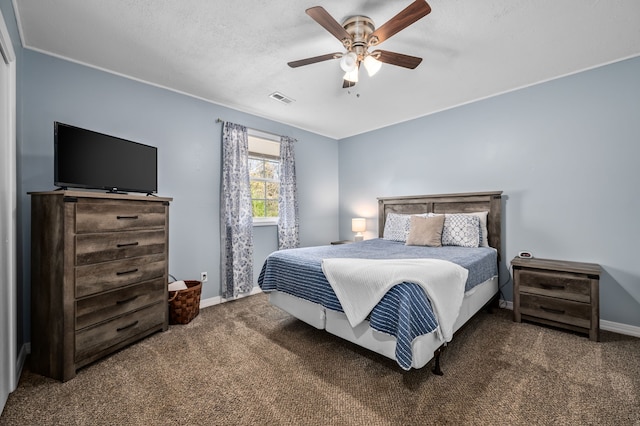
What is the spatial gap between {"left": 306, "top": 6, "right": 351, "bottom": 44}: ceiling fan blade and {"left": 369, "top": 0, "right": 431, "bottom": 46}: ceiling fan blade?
219 mm

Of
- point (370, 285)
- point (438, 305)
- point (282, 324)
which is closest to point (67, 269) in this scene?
point (282, 324)

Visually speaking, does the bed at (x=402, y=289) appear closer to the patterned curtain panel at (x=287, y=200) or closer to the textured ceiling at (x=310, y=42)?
the patterned curtain panel at (x=287, y=200)

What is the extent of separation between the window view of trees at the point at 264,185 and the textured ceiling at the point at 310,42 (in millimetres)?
992

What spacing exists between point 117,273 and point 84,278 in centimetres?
23

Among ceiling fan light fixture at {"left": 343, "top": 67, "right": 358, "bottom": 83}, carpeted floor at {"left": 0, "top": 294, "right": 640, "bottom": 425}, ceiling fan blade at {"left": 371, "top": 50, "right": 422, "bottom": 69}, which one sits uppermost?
ceiling fan blade at {"left": 371, "top": 50, "right": 422, "bottom": 69}

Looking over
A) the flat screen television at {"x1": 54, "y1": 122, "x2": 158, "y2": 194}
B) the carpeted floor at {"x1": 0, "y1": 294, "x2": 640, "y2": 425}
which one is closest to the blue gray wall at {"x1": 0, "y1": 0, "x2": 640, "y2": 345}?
the flat screen television at {"x1": 54, "y1": 122, "x2": 158, "y2": 194}

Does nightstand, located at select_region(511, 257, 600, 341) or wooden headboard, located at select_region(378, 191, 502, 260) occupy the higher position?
wooden headboard, located at select_region(378, 191, 502, 260)

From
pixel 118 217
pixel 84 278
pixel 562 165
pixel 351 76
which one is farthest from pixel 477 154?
pixel 84 278

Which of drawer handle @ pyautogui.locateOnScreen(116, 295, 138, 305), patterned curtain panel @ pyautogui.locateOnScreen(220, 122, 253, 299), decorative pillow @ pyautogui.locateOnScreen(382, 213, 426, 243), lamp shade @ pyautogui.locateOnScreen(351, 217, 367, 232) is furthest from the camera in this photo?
lamp shade @ pyautogui.locateOnScreen(351, 217, 367, 232)

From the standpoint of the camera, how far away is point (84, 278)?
1.90 meters

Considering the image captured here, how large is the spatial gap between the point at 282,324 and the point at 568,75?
3.89m

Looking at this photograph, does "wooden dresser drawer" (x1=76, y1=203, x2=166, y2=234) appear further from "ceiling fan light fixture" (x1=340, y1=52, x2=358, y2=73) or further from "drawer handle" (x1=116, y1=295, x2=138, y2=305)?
"ceiling fan light fixture" (x1=340, y1=52, x2=358, y2=73)

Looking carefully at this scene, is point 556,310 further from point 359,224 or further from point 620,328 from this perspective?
point 359,224

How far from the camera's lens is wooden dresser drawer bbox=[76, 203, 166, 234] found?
6.26 feet
